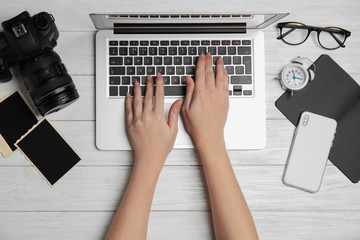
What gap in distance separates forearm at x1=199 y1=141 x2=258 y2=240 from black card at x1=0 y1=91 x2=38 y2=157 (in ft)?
1.39

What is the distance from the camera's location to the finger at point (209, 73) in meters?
0.78

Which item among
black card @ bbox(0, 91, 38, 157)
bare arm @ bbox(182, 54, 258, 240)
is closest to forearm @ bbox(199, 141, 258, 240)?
bare arm @ bbox(182, 54, 258, 240)

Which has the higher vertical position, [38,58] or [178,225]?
[38,58]

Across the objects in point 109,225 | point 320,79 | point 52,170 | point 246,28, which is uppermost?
point 246,28

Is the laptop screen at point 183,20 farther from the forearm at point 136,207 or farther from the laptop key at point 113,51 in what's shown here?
the forearm at point 136,207

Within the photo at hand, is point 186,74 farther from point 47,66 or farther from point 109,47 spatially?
point 47,66

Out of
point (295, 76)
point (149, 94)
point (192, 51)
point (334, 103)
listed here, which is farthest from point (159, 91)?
point (334, 103)

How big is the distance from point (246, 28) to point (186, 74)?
0.60ft

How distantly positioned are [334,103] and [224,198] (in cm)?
37

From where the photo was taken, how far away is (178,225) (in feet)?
2.60

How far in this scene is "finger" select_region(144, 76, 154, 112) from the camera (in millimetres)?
771

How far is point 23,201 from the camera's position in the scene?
2.58ft

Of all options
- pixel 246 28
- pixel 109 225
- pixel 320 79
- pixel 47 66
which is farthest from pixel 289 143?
pixel 47 66

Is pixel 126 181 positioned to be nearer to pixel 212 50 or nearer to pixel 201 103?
pixel 201 103
